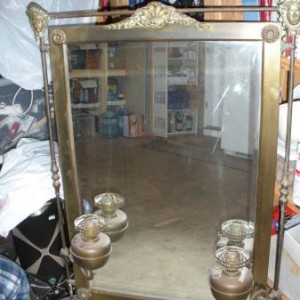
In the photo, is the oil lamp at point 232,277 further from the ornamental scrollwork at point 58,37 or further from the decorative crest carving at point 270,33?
the ornamental scrollwork at point 58,37

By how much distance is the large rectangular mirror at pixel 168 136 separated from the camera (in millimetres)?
765

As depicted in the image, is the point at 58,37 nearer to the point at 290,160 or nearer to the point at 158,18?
the point at 158,18

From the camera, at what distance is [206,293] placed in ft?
2.98

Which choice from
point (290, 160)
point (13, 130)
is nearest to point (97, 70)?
point (290, 160)

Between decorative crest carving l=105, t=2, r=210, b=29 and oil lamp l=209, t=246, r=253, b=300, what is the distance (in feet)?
1.43

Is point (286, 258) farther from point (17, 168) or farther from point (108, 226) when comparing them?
point (17, 168)

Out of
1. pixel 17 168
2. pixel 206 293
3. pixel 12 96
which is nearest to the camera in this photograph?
pixel 206 293

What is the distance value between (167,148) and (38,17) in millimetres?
382

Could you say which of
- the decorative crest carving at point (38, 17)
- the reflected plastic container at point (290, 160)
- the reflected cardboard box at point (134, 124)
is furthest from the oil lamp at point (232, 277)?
the decorative crest carving at point (38, 17)

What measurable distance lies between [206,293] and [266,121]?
41 centimetres

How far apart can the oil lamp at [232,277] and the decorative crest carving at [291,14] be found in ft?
1.42

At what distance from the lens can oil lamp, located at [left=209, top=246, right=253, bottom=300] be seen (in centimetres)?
77

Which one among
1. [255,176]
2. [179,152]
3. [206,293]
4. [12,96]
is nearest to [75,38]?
[179,152]

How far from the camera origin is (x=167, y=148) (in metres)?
0.92
